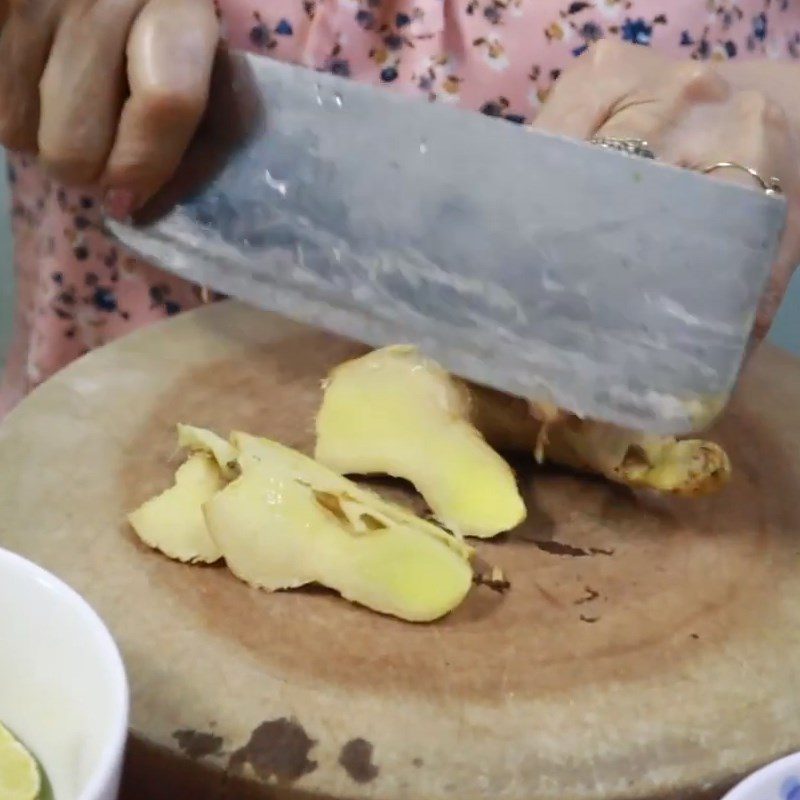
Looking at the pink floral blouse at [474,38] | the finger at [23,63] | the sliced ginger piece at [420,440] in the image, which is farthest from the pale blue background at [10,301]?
the sliced ginger piece at [420,440]

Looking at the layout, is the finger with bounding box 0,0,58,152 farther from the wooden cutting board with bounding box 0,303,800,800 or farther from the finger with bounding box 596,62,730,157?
the finger with bounding box 596,62,730,157

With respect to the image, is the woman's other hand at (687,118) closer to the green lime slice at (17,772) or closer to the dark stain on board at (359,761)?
the dark stain on board at (359,761)

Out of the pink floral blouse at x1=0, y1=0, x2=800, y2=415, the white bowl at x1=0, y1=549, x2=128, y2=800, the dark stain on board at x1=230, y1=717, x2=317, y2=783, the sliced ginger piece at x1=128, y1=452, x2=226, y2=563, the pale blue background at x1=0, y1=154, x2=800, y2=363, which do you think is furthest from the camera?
the pale blue background at x1=0, y1=154, x2=800, y2=363

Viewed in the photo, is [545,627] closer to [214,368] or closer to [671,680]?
[671,680]

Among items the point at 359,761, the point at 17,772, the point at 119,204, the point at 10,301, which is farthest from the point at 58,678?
the point at 10,301

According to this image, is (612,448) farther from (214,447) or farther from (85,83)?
(85,83)

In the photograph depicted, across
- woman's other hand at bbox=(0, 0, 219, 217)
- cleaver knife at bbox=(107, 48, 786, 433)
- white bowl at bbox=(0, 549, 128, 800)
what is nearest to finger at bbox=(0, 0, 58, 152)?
woman's other hand at bbox=(0, 0, 219, 217)

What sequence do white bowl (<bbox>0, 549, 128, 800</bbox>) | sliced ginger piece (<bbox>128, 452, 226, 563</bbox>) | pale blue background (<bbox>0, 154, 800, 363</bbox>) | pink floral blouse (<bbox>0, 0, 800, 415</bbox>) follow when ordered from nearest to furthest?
1. white bowl (<bbox>0, 549, 128, 800</bbox>)
2. sliced ginger piece (<bbox>128, 452, 226, 563</bbox>)
3. pink floral blouse (<bbox>0, 0, 800, 415</bbox>)
4. pale blue background (<bbox>0, 154, 800, 363</bbox>)
